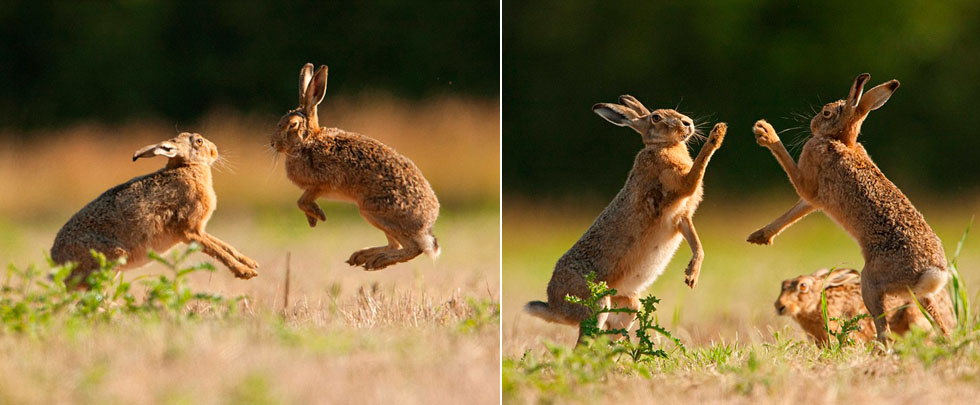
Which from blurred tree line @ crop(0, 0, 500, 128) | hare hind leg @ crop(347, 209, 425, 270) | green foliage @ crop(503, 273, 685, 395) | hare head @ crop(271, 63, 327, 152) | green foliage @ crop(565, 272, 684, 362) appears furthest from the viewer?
blurred tree line @ crop(0, 0, 500, 128)

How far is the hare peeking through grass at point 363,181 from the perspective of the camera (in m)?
5.95

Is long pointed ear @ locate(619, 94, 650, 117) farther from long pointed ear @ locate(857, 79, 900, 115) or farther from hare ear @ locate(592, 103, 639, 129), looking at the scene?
long pointed ear @ locate(857, 79, 900, 115)

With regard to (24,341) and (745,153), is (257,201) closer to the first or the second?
(745,153)

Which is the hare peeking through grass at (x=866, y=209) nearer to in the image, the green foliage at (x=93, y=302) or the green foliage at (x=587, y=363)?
the green foliage at (x=587, y=363)

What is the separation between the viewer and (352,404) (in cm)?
355

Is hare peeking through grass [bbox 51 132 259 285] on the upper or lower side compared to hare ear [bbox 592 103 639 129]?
lower

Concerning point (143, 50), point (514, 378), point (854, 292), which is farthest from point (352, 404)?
point (143, 50)

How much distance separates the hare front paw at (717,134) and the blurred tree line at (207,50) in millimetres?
12723

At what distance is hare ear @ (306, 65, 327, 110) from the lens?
6.19 meters

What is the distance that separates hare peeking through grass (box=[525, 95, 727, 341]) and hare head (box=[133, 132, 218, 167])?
205cm

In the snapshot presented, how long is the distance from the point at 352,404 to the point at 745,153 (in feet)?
37.7

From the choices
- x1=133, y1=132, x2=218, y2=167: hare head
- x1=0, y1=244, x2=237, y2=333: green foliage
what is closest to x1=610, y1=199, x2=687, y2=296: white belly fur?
x1=0, y1=244, x2=237, y2=333: green foliage

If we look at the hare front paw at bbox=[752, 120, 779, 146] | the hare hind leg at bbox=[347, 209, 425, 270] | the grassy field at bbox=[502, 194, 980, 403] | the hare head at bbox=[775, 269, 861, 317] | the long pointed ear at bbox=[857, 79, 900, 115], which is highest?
the long pointed ear at bbox=[857, 79, 900, 115]

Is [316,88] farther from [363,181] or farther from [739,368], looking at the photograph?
[739,368]
